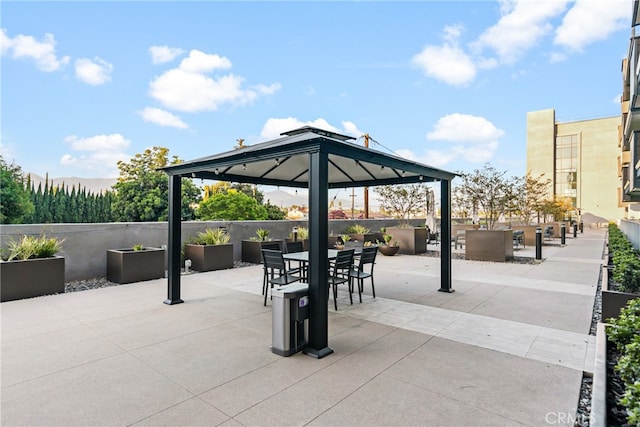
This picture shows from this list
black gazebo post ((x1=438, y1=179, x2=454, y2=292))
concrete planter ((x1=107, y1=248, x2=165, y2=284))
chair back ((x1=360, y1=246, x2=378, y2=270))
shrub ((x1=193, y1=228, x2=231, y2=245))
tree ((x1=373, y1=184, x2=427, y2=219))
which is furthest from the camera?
tree ((x1=373, y1=184, x2=427, y2=219))

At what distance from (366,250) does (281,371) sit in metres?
3.00

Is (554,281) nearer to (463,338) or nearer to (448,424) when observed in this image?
(463,338)

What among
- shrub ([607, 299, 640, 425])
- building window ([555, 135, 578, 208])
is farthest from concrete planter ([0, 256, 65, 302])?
building window ([555, 135, 578, 208])

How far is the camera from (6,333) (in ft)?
13.6

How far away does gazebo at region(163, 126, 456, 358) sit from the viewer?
3650 millimetres

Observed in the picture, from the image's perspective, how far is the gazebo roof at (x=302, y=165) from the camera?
390cm

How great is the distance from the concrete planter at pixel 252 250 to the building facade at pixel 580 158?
45.2 m

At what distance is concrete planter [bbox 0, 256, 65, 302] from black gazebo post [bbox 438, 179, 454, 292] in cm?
703

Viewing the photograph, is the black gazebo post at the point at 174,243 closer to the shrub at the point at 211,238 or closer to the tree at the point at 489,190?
the shrub at the point at 211,238

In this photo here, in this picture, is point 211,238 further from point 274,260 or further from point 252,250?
point 274,260

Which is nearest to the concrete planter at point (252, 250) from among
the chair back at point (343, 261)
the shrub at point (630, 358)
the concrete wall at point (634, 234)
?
the chair back at point (343, 261)

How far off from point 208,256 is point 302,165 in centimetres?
383

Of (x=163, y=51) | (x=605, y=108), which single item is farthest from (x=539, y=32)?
(x=605, y=108)

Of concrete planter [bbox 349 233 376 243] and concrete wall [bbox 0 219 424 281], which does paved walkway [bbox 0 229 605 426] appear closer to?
concrete wall [bbox 0 219 424 281]
